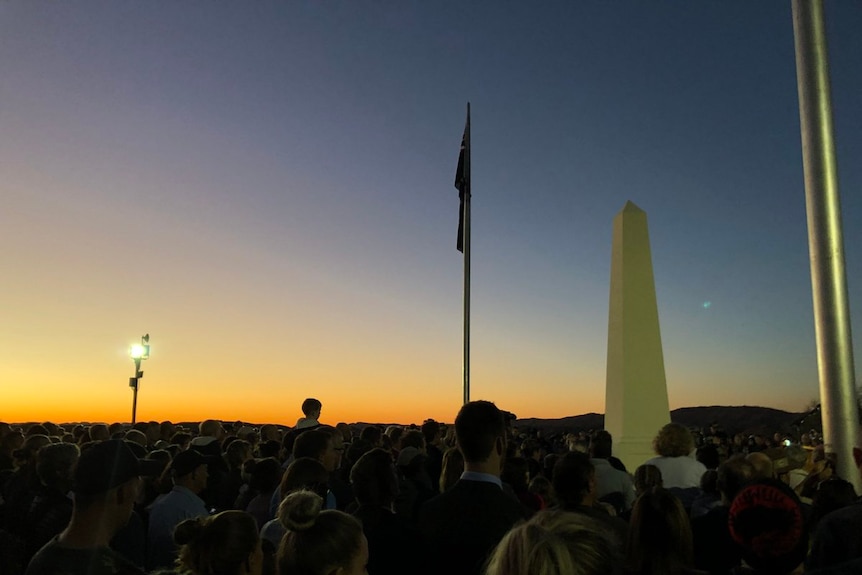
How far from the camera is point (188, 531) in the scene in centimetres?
347

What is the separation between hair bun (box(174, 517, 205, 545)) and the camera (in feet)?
11.2

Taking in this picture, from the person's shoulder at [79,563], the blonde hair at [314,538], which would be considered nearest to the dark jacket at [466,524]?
the blonde hair at [314,538]

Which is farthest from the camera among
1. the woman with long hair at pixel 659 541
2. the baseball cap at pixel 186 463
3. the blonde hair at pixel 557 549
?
the baseball cap at pixel 186 463

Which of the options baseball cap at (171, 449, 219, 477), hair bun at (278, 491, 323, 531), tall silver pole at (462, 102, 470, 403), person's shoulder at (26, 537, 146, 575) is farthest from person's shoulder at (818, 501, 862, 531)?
tall silver pole at (462, 102, 470, 403)

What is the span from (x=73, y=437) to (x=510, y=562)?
11.3m

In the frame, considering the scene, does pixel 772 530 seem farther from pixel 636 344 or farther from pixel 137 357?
pixel 137 357

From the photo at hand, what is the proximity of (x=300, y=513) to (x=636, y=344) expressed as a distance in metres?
13.2

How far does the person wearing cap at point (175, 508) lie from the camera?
4.99m

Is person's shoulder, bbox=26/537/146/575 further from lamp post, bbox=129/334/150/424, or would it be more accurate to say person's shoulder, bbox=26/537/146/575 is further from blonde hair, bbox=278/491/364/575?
A: lamp post, bbox=129/334/150/424

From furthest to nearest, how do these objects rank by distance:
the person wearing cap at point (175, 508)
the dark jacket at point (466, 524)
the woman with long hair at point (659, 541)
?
1. the person wearing cap at point (175, 508)
2. the dark jacket at point (466, 524)
3. the woman with long hair at point (659, 541)

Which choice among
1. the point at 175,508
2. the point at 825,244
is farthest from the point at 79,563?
the point at 825,244

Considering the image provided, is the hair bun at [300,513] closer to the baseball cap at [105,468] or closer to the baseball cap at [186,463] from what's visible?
the baseball cap at [105,468]

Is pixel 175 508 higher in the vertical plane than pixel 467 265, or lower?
lower

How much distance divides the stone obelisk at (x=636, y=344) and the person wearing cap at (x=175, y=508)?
444 inches
